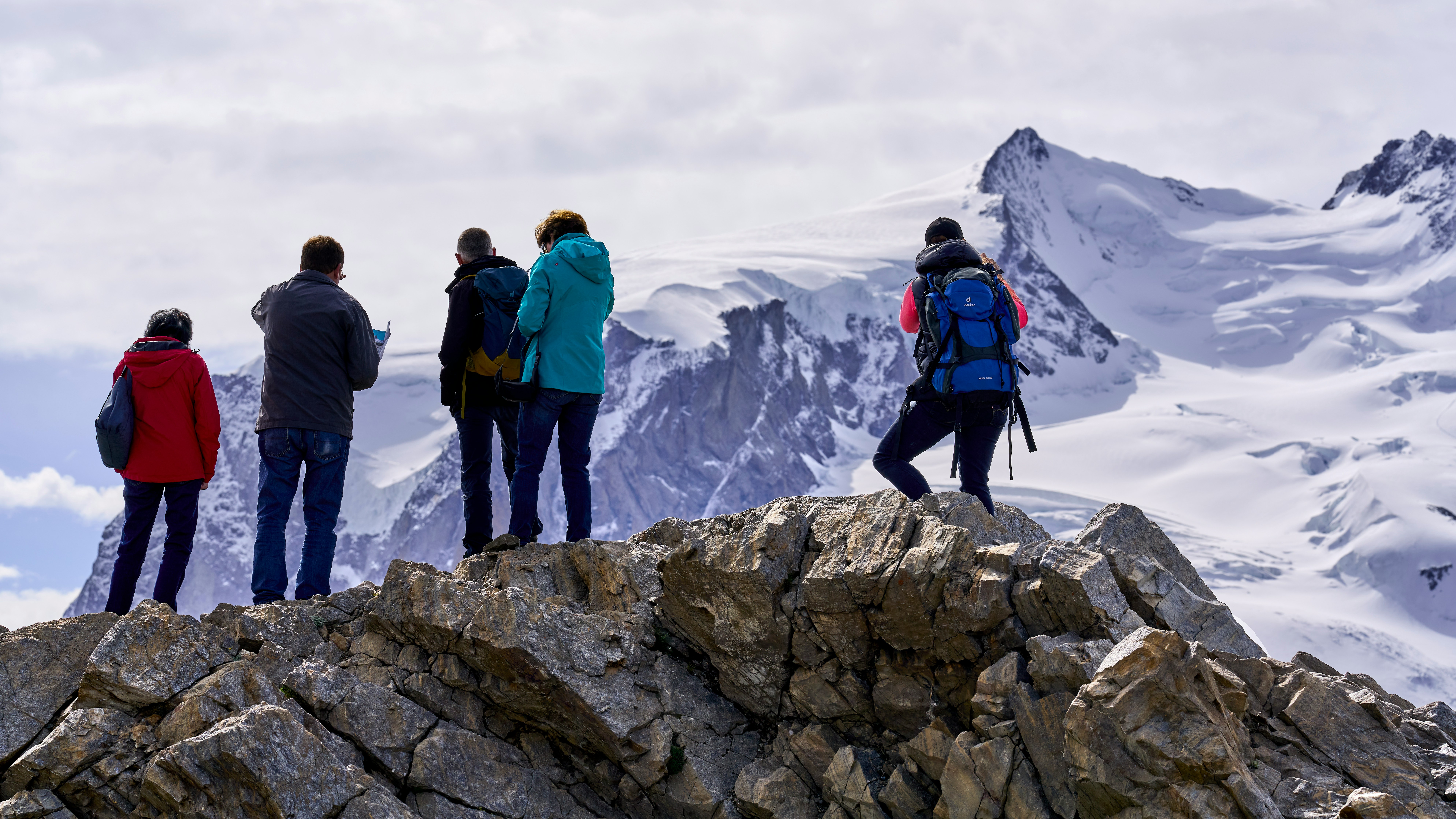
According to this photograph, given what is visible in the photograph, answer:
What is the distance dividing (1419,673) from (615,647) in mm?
143377

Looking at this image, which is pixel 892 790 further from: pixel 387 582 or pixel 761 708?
pixel 387 582

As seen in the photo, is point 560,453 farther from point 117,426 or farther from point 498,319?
point 117,426

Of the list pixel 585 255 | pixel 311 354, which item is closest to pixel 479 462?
pixel 311 354

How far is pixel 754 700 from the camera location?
26.8 feet

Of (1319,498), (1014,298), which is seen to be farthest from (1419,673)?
(1014,298)

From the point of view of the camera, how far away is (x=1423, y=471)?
15875 centimetres

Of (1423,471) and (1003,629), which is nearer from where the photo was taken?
(1003,629)

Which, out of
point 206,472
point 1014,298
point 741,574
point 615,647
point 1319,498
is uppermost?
point 1014,298

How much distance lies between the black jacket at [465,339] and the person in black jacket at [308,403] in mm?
705

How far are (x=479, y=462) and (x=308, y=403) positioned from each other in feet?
5.39

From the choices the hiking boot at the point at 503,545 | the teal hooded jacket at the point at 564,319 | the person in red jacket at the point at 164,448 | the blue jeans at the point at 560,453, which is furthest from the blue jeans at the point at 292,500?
the teal hooded jacket at the point at 564,319

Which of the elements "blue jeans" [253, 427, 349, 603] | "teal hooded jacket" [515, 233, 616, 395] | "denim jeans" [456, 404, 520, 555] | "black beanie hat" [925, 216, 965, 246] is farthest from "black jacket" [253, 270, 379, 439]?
"black beanie hat" [925, 216, 965, 246]

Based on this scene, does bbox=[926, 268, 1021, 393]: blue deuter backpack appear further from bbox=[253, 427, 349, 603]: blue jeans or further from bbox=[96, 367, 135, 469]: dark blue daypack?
bbox=[96, 367, 135, 469]: dark blue daypack

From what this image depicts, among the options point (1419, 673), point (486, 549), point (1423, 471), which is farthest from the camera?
point (1423, 471)
